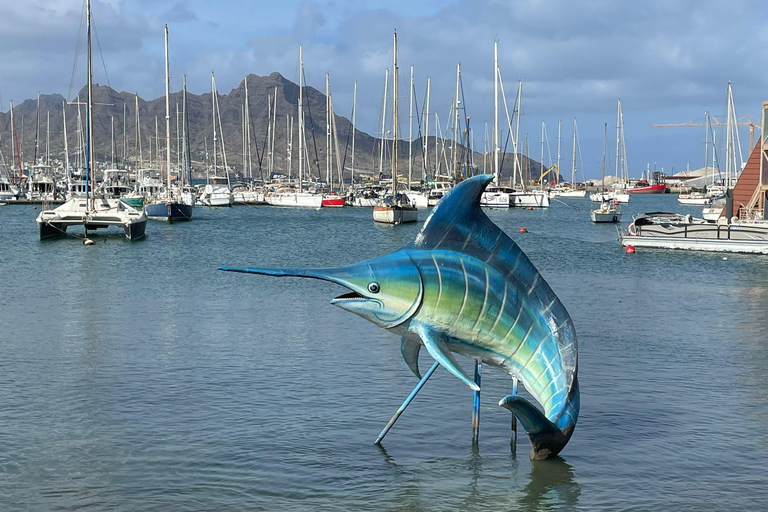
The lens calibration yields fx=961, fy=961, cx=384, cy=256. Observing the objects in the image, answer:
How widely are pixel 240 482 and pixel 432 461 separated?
255 centimetres

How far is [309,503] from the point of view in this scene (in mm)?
11133

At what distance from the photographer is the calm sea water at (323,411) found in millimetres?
11617

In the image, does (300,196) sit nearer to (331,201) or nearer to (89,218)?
(331,201)

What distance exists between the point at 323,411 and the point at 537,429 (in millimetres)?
4271

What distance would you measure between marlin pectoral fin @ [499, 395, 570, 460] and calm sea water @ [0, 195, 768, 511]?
0.92ft

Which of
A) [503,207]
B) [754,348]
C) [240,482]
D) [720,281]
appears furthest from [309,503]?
[503,207]

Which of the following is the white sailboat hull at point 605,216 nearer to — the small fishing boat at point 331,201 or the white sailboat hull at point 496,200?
the white sailboat hull at point 496,200

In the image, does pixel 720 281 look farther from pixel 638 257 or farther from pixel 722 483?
pixel 722 483

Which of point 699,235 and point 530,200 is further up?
point 530,200

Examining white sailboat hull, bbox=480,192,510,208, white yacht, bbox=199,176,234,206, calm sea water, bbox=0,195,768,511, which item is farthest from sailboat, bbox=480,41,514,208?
calm sea water, bbox=0,195,768,511

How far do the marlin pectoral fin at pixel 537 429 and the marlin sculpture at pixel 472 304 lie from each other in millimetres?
15

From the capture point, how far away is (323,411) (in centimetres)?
1495

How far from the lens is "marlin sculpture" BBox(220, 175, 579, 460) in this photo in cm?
1047

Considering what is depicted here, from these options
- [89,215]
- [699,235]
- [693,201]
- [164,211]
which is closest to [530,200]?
[693,201]
